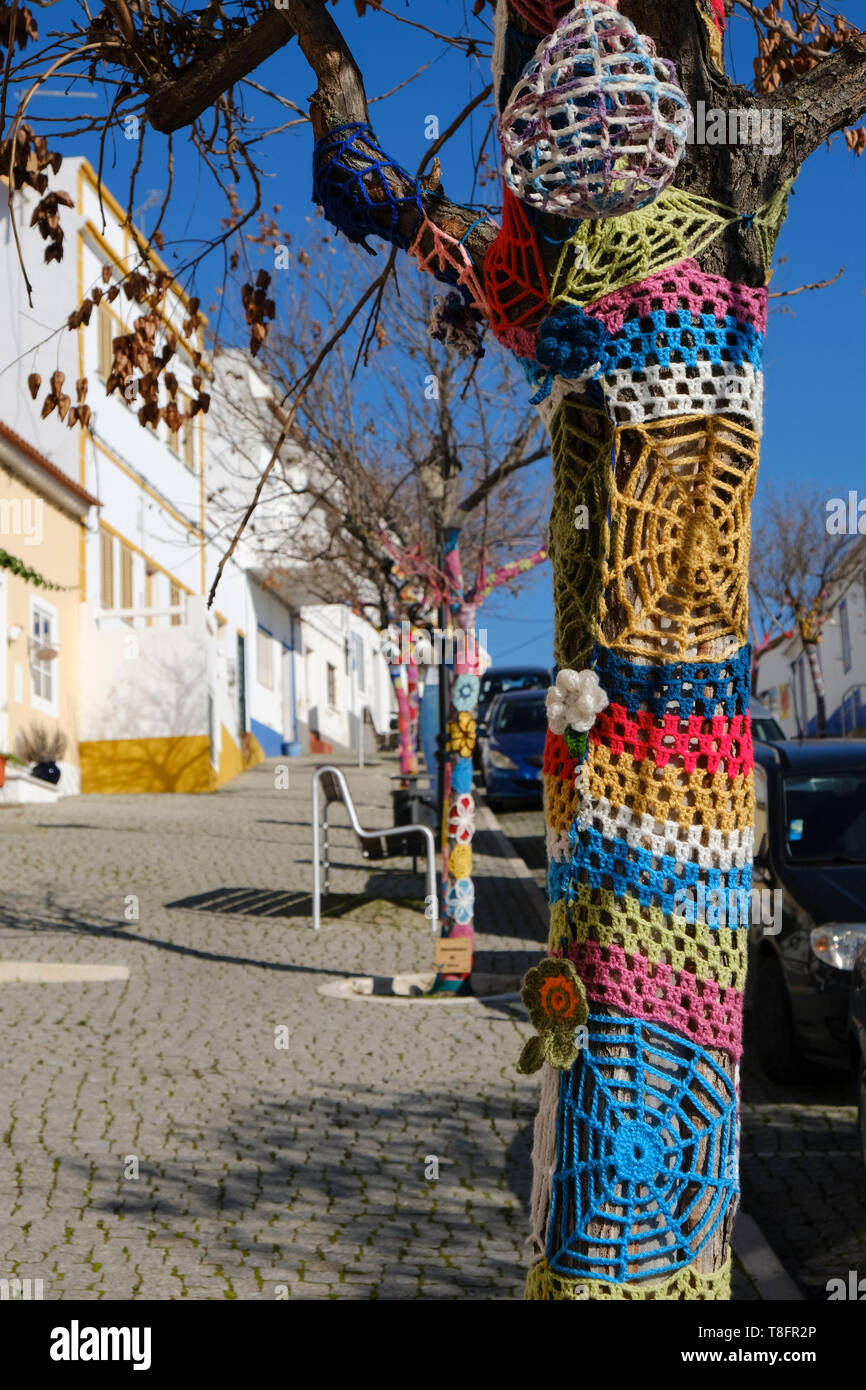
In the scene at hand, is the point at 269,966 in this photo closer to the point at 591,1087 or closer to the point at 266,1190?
the point at 266,1190

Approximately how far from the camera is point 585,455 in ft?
9.61

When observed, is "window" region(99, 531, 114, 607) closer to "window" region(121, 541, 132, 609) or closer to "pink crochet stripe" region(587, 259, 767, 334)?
"window" region(121, 541, 132, 609)

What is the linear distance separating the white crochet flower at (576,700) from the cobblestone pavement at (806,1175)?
107 inches

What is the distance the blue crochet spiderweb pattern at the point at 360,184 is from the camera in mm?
3164

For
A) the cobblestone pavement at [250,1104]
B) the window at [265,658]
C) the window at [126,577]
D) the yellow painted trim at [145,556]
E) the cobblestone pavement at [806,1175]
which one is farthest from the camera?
the window at [265,658]

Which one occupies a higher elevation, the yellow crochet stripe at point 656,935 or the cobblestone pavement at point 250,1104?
the yellow crochet stripe at point 656,935

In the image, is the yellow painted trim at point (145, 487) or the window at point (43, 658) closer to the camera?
the window at point (43, 658)

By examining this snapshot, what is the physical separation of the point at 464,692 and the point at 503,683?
1722 cm

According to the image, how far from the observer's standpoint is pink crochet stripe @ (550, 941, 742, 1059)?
272 centimetres

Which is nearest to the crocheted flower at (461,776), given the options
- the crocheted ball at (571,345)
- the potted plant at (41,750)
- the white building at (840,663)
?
the crocheted ball at (571,345)

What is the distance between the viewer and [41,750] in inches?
809

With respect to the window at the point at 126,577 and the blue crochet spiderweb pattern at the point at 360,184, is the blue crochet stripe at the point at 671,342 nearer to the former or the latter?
the blue crochet spiderweb pattern at the point at 360,184

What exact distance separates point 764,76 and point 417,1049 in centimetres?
511

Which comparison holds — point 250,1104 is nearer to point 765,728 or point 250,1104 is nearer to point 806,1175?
point 806,1175
